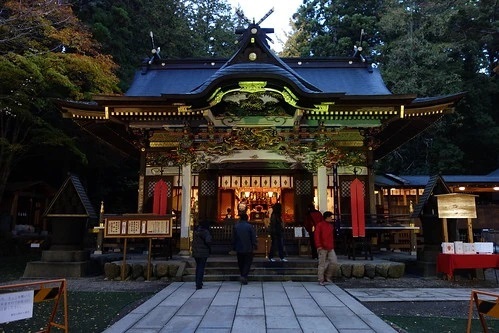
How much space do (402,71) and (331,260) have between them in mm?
19194

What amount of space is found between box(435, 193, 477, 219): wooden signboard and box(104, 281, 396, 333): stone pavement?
11.2 ft

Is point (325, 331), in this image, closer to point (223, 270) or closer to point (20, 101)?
point (223, 270)

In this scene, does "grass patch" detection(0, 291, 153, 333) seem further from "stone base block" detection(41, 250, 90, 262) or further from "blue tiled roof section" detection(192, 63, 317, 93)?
"blue tiled roof section" detection(192, 63, 317, 93)

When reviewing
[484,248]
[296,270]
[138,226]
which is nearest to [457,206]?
[484,248]

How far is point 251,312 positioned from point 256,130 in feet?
23.1

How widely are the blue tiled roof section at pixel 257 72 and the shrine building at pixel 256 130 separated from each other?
0.09 ft

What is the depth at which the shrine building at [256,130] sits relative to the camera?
1056 centimetres

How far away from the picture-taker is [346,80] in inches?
620

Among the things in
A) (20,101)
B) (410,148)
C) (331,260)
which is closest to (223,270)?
(331,260)

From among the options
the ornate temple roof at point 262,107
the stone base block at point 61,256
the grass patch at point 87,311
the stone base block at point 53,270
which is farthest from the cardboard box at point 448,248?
the stone base block at point 61,256

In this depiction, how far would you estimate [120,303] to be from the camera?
21.5 feet

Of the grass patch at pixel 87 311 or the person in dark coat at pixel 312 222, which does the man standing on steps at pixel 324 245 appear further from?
the grass patch at pixel 87 311

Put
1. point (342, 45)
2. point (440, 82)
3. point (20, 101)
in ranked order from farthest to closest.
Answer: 1. point (342, 45)
2. point (440, 82)
3. point (20, 101)

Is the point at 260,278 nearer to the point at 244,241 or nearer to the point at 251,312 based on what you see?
the point at 244,241
